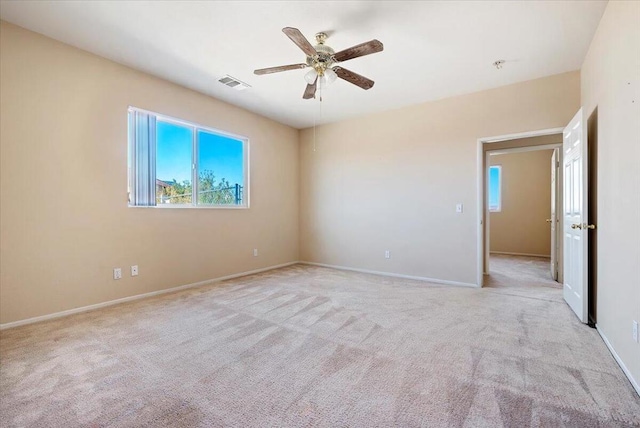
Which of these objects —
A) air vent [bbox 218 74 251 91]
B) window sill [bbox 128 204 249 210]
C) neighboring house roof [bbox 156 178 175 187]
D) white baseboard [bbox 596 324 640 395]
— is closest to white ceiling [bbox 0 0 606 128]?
air vent [bbox 218 74 251 91]

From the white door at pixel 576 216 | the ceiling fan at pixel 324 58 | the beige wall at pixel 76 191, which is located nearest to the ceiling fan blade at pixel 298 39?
the ceiling fan at pixel 324 58

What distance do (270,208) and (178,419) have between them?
13.7 ft

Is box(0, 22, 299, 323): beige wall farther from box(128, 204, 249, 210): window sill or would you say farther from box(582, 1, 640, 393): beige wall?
box(582, 1, 640, 393): beige wall

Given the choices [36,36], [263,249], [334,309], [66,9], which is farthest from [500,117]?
[36,36]

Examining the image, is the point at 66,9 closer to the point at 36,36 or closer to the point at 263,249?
the point at 36,36

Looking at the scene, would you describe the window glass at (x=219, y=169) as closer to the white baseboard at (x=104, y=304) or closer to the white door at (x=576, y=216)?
the white baseboard at (x=104, y=304)

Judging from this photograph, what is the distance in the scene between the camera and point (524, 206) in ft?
23.9

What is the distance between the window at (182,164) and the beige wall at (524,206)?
6.54 metres

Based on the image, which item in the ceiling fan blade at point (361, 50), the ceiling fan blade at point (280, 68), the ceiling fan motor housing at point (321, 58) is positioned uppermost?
the ceiling fan motor housing at point (321, 58)

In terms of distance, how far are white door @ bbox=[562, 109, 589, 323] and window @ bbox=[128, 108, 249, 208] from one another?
14.7 feet

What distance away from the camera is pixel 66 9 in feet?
8.25

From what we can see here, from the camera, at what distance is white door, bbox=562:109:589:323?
2805 millimetres

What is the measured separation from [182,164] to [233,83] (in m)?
1.35

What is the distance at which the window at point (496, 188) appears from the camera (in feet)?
25.1
